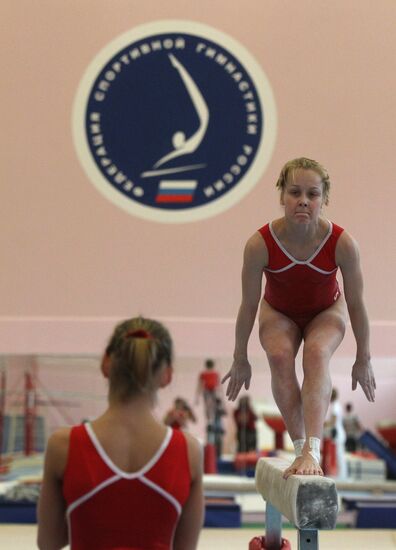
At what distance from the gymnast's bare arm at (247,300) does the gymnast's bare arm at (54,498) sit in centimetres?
191

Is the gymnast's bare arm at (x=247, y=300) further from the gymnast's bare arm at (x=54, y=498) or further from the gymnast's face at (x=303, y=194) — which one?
the gymnast's bare arm at (x=54, y=498)

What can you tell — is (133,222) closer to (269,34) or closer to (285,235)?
(269,34)

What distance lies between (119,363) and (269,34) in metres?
6.24

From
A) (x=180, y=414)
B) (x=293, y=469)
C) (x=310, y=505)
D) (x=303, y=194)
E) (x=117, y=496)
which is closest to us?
(x=117, y=496)

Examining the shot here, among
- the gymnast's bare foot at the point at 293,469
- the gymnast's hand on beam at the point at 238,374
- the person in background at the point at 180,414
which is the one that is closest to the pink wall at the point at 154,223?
the person in background at the point at 180,414

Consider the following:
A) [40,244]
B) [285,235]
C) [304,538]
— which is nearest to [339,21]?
[40,244]

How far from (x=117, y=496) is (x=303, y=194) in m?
1.95

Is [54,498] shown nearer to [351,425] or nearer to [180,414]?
[180,414]

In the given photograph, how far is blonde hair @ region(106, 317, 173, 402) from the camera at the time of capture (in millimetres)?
2660

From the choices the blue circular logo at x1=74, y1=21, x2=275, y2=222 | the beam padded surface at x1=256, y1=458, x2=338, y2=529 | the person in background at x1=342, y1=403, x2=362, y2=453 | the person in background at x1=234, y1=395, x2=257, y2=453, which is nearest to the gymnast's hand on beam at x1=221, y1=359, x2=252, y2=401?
the beam padded surface at x1=256, y1=458, x2=338, y2=529

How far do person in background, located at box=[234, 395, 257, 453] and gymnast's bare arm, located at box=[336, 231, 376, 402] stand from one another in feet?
15.9

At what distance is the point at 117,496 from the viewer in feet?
8.38

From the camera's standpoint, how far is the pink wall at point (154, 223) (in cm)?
841

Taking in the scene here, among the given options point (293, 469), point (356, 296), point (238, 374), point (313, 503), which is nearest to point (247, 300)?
point (238, 374)
